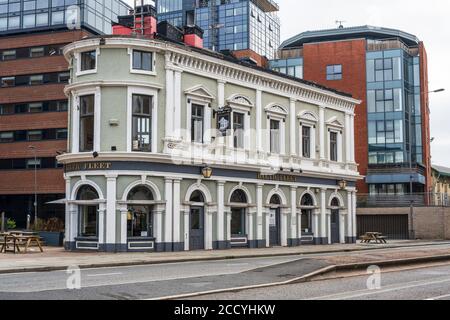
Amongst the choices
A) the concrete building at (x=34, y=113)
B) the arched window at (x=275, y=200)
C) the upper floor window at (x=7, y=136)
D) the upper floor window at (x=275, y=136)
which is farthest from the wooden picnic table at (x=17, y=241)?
the upper floor window at (x=7, y=136)

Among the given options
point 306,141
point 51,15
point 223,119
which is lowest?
point 306,141

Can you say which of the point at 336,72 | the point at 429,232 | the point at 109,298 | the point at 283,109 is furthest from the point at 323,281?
the point at 336,72

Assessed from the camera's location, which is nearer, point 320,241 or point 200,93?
point 200,93

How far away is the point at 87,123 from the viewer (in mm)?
29406

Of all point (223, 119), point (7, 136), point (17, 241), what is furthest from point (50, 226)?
point (7, 136)

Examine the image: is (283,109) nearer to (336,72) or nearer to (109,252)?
(109,252)

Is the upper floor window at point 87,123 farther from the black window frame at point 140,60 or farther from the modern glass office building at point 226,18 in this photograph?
the modern glass office building at point 226,18

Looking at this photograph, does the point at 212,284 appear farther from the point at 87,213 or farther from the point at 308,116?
the point at 308,116

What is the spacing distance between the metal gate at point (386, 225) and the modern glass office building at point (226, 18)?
74402 mm

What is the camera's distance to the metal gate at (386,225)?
→ 5009 centimetres

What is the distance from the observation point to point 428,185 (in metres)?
75.7

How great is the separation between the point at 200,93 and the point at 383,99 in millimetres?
44245

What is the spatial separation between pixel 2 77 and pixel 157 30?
37561 mm

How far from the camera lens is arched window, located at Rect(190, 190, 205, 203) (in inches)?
1219
